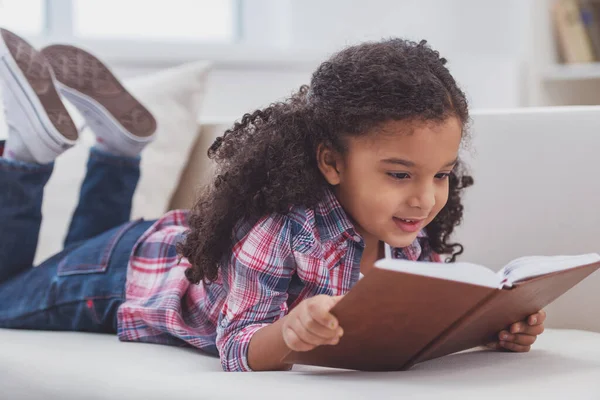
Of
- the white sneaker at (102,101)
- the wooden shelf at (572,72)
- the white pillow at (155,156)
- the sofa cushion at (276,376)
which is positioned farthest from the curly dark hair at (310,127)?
the wooden shelf at (572,72)

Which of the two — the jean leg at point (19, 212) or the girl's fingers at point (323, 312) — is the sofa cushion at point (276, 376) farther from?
the jean leg at point (19, 212)

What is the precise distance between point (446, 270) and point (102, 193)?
0.90 meters

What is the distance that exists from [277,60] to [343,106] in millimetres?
1572

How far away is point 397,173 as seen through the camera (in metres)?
0.98

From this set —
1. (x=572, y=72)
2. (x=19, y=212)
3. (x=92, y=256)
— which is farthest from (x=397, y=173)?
(x=572, y=72)

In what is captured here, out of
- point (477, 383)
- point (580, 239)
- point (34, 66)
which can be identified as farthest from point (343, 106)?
point (34, 66)

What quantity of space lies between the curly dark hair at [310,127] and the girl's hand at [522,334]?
26 cm

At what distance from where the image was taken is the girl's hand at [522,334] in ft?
3.30

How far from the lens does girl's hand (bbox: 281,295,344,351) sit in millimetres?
798

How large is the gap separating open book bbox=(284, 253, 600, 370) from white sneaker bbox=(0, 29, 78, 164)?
0.65 m

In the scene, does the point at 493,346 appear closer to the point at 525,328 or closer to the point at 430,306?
the point at 525,328

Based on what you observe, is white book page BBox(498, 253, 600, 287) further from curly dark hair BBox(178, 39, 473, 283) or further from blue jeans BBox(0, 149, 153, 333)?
blue jeans BBox(0, 149, 153, 333)

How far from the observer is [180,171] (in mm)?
1672

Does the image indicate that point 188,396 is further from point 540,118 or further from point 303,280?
point 540,118
